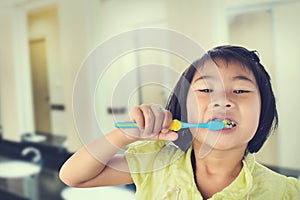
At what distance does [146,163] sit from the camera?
355mm

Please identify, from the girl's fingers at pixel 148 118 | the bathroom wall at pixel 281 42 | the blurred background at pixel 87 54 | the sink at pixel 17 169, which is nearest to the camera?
the girl's fingers at pixel 148 118

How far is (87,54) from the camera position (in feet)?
1.88

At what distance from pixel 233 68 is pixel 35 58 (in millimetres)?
1683

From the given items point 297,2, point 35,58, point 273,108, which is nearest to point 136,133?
point 273,108

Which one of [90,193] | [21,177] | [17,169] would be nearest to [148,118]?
[90,193]

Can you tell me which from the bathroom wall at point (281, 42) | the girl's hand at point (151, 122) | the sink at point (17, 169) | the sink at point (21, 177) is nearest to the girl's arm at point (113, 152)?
the girl's hand at point (151, 122)

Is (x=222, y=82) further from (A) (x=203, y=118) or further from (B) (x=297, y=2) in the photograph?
(B) (x=297, y=2)

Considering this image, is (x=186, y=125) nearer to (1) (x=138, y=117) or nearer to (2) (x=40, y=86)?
(1) (x=138, y=117)

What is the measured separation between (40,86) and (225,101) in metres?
1.70

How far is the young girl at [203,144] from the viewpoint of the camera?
304mm

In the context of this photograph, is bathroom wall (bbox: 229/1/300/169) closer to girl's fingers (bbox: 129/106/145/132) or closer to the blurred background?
the blurred background

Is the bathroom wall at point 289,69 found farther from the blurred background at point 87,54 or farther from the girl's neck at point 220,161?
the girl's neck at point 220,161

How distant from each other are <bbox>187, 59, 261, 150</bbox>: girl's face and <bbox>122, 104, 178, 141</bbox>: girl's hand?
25 millimetres

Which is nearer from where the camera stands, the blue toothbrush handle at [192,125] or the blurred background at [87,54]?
the blue toothbrush handle at [192,125]
